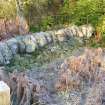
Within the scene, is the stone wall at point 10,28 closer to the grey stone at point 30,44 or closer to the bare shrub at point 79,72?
the grey stone at point 30,44

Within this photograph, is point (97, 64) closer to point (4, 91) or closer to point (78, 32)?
point (78, 32)

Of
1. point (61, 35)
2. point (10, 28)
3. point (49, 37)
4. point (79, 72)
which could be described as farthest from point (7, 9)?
point (79, 72)

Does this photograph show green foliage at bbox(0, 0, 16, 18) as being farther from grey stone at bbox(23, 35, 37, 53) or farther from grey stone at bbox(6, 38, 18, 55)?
grey stone at bbox(6, 38, 18, 55)

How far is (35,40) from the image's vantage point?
9.01 m

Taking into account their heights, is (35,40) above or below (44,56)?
above

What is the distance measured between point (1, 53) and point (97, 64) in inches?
83.2

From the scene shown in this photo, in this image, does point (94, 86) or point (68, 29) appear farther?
point (68, 29)

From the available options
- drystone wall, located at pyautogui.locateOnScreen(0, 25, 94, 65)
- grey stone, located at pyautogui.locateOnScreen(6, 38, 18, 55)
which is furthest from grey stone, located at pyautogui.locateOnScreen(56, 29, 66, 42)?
grey stone, located at pyautogui.locateOnScreen(6, 38, 18, 55)

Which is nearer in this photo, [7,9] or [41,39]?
[41,39]

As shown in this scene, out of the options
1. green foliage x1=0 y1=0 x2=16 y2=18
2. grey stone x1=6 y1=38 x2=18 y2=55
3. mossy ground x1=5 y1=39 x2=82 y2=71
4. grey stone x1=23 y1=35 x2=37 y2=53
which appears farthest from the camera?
green foliage x1=0 y1=0 x2=16 y2=18

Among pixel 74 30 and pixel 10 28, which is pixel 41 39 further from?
pixel 74 30

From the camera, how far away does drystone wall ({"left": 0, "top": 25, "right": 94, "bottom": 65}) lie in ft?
26.5

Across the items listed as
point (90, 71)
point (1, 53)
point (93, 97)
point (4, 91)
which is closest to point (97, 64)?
point (90, 71)

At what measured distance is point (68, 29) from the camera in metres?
9.99
